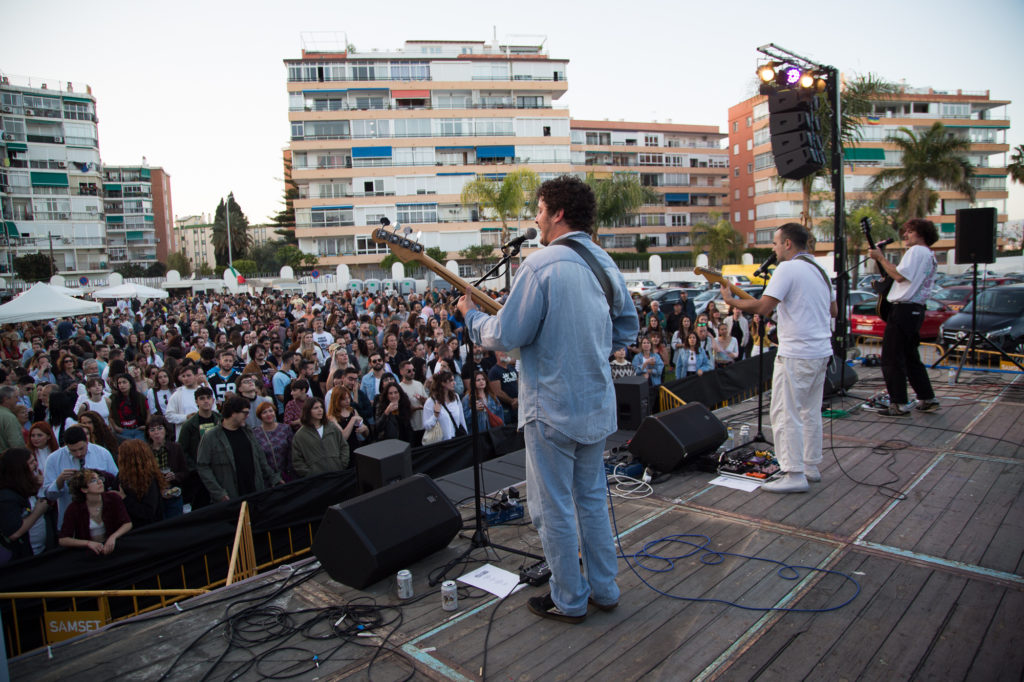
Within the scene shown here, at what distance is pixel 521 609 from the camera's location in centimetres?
299

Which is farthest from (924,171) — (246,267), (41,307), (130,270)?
(130,270)

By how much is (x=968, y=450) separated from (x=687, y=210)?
2367 inches

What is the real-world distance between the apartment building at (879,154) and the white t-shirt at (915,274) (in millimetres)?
49951

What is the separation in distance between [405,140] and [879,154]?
40.8 meters

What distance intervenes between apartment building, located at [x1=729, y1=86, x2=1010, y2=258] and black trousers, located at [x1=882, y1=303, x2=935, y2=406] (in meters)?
49.9

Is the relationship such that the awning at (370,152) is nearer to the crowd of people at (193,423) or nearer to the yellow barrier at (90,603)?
the crowd of people at (193,423)

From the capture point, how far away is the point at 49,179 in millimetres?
63094

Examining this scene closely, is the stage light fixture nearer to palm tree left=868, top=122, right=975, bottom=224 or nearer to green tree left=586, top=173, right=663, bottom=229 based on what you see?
green tree left=586, top=173, right=663, bottom=229

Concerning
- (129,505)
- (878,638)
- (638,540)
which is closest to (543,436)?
(638,540)

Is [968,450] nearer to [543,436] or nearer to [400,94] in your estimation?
[543,436]

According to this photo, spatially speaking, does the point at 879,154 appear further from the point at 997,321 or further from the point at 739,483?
the point at 739,483

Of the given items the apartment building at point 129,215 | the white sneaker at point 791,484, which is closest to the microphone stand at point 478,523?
the white sneaker at point 791,484

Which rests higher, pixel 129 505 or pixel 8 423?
pixel 8 423

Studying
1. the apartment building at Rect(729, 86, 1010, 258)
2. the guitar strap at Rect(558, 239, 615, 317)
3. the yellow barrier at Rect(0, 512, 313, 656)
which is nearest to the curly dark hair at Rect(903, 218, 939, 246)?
the guitar strap at Rect(558, 239, 615, 317)
